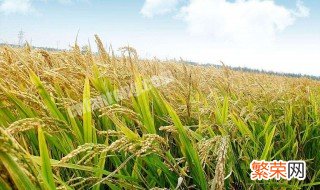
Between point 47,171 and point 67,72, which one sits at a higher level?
point 67,72

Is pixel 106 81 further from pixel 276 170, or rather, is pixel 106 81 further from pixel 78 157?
pixel 276 170

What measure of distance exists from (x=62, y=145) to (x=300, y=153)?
150 centimetres

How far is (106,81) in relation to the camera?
6.65 ft

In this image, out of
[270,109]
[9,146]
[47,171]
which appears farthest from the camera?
[270,109]

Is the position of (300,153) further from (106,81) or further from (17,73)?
(17,73)

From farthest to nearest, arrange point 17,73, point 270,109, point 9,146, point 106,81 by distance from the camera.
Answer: point 270,109 < point 106,81 < point 17,73 < point 9,146

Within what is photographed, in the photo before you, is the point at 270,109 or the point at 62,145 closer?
the point at 62,145

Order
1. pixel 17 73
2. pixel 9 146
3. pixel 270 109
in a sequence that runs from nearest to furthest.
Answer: pixel 9 146, pixel 17 73, pixel 270 109

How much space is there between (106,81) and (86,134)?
759 millimetres

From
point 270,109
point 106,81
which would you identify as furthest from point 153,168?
point 270,109

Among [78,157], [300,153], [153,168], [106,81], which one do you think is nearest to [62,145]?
[78,157]

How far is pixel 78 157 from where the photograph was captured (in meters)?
1.36

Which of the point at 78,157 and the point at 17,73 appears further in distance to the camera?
the point at 17,73

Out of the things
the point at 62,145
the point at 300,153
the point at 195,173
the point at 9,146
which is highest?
the point at 9,146
